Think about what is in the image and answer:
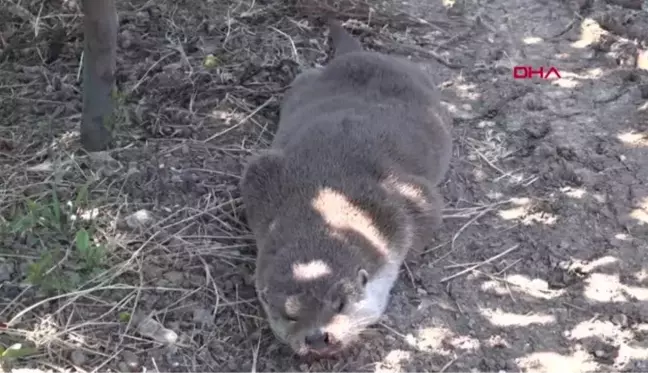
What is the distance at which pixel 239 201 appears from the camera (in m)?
4.48

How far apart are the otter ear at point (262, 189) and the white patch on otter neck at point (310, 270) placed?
1.63 feet

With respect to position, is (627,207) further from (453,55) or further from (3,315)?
(3,315)

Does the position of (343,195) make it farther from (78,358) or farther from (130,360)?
(78,358)

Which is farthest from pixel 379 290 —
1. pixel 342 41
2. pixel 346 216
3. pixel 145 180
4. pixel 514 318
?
pixel 342 41

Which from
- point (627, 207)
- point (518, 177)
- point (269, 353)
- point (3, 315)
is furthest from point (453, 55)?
point (3, 315)

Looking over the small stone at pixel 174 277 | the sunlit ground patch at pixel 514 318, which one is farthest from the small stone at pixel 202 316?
the sunlit ground patch at pixel 514 318

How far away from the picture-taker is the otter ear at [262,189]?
404cm

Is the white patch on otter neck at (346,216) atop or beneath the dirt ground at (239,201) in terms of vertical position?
atop

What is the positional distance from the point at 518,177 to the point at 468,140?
0.46 m

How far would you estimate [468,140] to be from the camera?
5.09 metres

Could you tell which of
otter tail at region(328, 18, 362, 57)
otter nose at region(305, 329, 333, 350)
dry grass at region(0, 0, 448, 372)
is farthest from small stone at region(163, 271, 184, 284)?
otter tail at region(328, 18, 362, 57)

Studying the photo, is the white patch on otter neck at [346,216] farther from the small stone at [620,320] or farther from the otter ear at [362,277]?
the small stone at [620,320]

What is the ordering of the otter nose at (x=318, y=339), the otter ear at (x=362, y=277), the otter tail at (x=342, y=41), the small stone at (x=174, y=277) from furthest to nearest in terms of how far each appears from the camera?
the otter tail at (x=342, y=41)
the small stone at (x=174, y=277)
the otter ear at (x=362, y=277)
the otter nose at (x=318, y=339)

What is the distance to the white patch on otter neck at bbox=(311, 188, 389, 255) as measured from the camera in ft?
12.5
